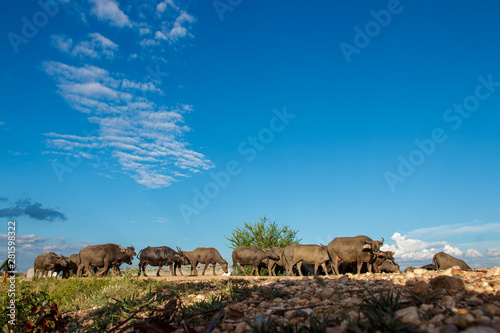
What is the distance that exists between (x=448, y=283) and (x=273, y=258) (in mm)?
20242

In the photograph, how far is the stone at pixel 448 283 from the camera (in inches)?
148

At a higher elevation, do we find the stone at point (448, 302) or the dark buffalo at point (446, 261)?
the stone at point (448, 302)

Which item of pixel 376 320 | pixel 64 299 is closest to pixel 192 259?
pixel 64 299

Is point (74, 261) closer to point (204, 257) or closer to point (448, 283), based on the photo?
point (204, 257)

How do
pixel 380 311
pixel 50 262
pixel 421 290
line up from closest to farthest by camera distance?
1. pixel 380 311
2. pixel 421 290
3. pixel 50 262

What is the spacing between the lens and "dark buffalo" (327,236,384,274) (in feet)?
60.2

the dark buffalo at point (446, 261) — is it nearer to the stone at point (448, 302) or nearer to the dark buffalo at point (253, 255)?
the dark buffalo at point (253, 255)

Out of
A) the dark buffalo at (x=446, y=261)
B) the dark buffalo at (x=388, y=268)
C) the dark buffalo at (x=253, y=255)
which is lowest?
the dark buffalo at (x=388, y=268)

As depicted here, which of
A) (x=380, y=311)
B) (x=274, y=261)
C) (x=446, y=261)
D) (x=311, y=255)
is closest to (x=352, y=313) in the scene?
(x=380, y=311)

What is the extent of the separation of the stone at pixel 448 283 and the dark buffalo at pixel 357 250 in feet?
48.8

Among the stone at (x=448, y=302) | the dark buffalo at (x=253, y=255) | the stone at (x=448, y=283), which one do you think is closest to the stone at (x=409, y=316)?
the stone at (x=448, y=302)

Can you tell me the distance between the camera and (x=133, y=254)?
30.4 metres

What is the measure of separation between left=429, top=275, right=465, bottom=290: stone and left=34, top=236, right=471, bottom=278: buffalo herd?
13.6 meters

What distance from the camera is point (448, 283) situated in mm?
3814
